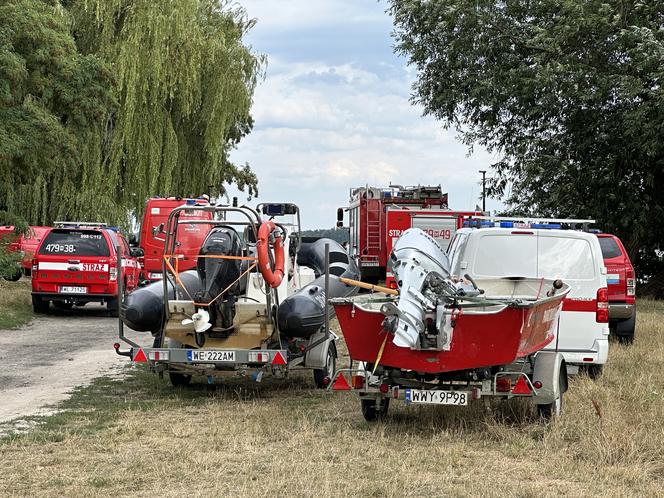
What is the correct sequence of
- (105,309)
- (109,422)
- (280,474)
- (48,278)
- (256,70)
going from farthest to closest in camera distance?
(256,70), (105,309), (48,278), (109,422), (280,474)

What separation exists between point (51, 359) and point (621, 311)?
857cm

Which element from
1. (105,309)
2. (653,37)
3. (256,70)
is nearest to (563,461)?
(105,309)

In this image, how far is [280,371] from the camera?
11.1m

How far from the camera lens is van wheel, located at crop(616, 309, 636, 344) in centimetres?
1689

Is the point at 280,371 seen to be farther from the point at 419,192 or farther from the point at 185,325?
the point at 419,192

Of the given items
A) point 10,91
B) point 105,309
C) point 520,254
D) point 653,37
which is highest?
point 653,37

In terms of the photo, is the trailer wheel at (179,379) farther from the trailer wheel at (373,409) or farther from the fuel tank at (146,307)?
the trailer wheel at (373,409)

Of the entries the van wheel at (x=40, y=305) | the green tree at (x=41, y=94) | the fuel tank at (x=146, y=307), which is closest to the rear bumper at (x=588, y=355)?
the fuel tank at (x=146, y=307)

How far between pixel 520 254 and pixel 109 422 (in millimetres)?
4795

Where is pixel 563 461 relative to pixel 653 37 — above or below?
below

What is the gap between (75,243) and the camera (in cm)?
2161

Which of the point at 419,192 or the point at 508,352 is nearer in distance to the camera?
the point at 508,352

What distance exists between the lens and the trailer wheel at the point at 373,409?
31.8 feet

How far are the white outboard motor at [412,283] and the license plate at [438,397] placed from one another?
0.49 m
